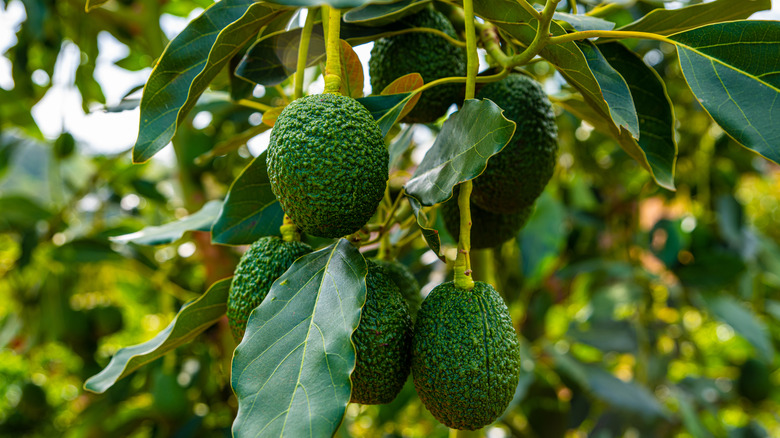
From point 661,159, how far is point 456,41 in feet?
1.06

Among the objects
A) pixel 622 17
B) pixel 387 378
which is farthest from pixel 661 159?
pixel 622 17

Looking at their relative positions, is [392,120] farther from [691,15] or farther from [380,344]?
[691,15]

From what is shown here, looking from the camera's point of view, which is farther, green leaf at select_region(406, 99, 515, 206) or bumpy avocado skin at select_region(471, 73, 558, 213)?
bumpy avocado skin at select_region(471, 73, 558, 213)

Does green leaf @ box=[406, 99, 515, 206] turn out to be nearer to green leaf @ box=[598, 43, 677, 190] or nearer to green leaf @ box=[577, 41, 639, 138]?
green leaf @ box=[577, 41, 639, 138]

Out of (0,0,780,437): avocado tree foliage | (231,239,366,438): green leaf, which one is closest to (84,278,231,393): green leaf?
(0,0,780,437): avocado tree foliage

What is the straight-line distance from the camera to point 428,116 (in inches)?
31.1

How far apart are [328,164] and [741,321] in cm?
167

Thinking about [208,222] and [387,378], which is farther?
[208,222]

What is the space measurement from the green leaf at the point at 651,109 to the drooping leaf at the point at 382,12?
277 mm

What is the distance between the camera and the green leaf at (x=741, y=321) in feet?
5.48

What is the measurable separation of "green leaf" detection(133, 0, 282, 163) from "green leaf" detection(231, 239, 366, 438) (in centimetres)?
22

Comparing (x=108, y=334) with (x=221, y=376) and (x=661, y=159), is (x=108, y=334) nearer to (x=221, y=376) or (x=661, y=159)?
(x=221, y=376)

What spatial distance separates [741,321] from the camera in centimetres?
174

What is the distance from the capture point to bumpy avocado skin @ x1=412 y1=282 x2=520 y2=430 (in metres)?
0.59
